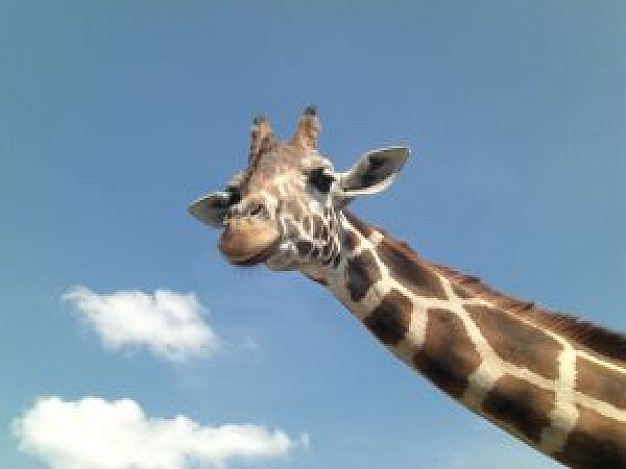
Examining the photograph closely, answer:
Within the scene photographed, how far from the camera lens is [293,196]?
8016 millimetres

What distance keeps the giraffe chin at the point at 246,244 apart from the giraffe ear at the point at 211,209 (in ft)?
5.15

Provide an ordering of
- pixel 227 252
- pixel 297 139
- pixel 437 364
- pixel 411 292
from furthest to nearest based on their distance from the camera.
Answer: pixel 297 139 < pixel 411 292 < pixel 437 364 < pixel 227 252

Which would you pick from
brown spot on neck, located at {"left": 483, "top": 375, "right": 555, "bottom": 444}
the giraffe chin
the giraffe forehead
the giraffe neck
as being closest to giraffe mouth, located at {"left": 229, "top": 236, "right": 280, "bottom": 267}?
the giraffe chin

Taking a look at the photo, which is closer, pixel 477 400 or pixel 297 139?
pixel 477 400

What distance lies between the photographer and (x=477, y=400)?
7.52 metres

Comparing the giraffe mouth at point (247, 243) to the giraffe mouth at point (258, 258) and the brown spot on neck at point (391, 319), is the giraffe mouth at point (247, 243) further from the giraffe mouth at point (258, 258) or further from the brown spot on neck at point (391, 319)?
the brown spot on neck at point (391, 319)

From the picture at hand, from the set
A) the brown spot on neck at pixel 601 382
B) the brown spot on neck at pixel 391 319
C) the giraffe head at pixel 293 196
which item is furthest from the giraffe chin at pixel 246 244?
the brown spot on neck at pixel 601 382

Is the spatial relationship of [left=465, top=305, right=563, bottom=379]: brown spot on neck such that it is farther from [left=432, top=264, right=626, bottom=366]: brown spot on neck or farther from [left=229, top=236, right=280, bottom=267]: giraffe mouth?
[left=229, top=236, right=280, bottom=267]: giraffe mouth

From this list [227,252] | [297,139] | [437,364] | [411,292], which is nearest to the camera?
[227,252]

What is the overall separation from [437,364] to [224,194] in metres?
2.83

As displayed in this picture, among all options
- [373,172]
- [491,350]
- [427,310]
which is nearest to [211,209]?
[373,172]

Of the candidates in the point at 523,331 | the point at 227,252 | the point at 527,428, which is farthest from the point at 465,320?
the point at 227,252

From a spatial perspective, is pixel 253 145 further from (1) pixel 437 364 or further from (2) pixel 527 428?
(2) pixel 527 428

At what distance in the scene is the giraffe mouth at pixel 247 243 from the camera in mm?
7121
